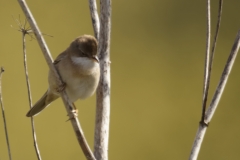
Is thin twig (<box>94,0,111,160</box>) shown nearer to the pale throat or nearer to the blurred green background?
the pale throat

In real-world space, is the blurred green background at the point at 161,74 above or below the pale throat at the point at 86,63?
below

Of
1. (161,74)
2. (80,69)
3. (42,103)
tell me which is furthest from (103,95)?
(161,74)

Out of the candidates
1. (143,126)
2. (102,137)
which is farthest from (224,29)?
(102,137)

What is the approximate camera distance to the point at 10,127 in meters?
4.09

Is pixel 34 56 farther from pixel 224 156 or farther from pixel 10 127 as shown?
pixel 224 156

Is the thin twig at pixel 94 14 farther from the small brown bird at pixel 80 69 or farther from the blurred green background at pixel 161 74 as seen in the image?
the blurred green background at pixel 161 74

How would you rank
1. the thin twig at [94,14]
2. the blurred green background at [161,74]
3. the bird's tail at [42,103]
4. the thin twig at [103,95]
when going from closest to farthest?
the thin twig at [103,95] → the thin twig at [94,14] → the bird's tail at [42,103] → the blurred green background at [161,74]

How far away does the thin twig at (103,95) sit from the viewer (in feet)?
7.38

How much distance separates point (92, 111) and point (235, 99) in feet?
4.52

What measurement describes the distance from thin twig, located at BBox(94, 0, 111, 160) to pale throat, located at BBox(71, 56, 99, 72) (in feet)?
0.83

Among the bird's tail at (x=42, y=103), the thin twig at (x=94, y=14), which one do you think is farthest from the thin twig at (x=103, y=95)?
the bird's tail at (x=42, y=103)

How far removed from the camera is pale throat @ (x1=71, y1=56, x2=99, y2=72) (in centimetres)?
266

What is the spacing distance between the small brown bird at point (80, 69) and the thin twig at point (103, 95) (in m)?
0.26

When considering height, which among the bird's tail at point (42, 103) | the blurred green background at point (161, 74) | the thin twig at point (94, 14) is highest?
the thin twig at point (94, 14)
